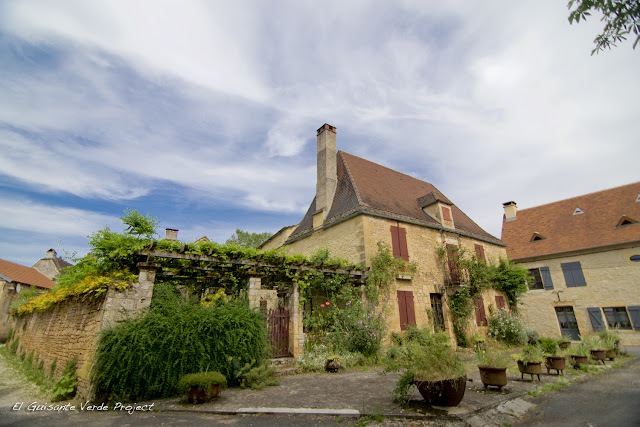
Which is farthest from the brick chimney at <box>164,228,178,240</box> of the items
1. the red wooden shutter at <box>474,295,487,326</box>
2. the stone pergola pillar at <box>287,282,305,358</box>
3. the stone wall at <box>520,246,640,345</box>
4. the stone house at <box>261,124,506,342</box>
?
the stone wall at <box>520,246,640,345</box>

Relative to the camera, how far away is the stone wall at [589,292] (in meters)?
14.6

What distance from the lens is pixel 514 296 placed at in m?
15.3

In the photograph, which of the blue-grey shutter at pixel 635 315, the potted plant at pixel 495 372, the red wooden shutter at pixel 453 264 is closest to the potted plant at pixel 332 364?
the potted plant at pixel 495 372

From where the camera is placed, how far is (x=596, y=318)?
50.3 ft

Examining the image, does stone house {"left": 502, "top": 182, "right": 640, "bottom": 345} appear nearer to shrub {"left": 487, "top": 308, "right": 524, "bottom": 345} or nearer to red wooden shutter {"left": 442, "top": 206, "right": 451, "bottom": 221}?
shrub {"left": 487, "top": 308, "right": 524, "bottom": 345}

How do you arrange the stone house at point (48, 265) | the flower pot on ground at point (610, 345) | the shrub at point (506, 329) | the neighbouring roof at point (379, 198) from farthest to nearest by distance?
the stone house at point (48, 265) → the shrub at point (506, 329) → the neighbouring roof at point (379, 198) → the flower pot on ground at point (610, 345)

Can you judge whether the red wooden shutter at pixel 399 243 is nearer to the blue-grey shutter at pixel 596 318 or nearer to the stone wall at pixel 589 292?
the stone wall at pixel 589 292

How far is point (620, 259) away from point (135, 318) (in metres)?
20.5

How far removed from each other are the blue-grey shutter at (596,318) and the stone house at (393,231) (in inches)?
192

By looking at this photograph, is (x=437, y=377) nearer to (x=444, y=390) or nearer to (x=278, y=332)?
(x=444, y=390)

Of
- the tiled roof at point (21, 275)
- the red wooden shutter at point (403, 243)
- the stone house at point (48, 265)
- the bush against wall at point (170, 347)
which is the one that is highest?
the stone house at point (48, 265)

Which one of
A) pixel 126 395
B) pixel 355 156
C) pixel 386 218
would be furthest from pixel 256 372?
pixel 355 156

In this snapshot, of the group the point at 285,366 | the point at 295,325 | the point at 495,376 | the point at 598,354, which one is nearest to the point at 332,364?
the point at 285,366

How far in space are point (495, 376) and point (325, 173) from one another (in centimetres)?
958
